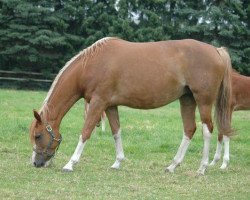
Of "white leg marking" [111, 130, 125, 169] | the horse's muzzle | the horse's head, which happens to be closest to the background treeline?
"white leg marking" [111, 130, 125, 169]

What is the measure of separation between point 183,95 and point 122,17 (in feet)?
70.1

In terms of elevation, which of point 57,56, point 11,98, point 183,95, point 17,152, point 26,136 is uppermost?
point 183,95

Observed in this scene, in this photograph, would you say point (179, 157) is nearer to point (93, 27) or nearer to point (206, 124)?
point (206, 124)

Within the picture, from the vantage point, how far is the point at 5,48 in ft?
94.8

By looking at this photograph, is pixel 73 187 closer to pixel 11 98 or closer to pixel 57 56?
pixel 11 98

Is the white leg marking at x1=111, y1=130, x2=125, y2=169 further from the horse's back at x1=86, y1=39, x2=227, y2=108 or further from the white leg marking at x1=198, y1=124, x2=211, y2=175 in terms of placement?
the white leg marking at x1=198, y1=124, x2=211, y2=175

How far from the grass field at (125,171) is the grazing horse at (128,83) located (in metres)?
0.42

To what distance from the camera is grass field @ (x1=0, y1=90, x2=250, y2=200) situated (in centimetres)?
642

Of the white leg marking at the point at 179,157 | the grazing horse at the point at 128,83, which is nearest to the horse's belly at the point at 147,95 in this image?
the grazing horse at the point at 128,83

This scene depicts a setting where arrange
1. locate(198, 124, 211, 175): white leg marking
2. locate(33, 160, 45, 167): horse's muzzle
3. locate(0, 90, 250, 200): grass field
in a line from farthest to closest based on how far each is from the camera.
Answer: locate(198, 124, 211, 175): white leg marking < locate(33, 160, 45, 167): horse's muzzle < locate(0, 90, 250, 200): grass field

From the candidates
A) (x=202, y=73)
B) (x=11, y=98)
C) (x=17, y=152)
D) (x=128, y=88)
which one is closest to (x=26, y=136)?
(x=17, y=152)

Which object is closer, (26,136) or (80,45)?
(26,136)

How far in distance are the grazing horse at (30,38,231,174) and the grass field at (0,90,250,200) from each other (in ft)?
1.38

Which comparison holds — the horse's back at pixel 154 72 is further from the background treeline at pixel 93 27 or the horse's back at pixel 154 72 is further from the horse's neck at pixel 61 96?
the background treeline at pixel 93 27
